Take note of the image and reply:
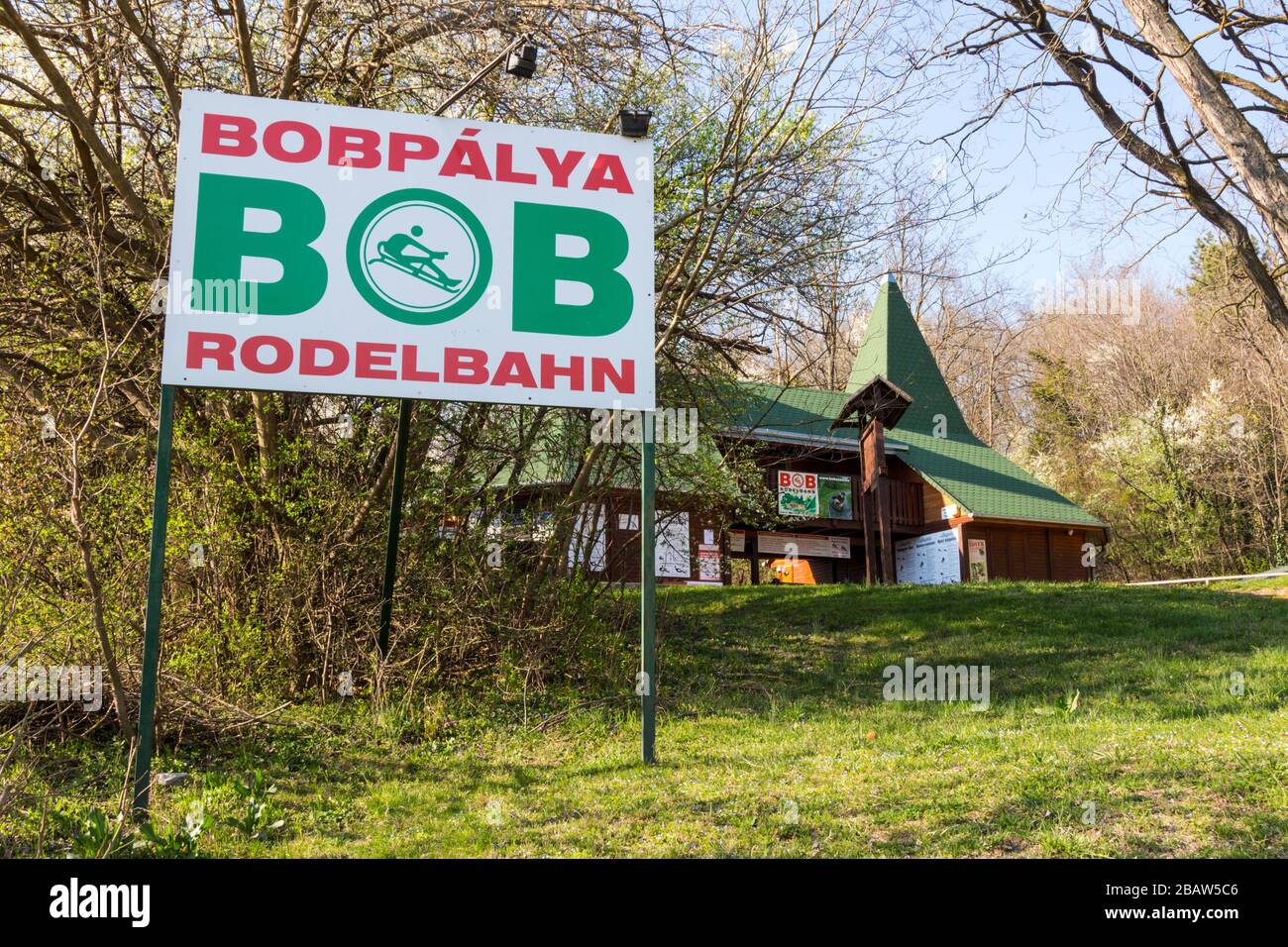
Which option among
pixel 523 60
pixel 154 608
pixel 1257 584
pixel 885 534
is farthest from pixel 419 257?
pixel 1257 584

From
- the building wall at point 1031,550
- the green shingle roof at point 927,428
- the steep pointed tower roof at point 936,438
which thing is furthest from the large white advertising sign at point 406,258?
the building wall at point 1031,550

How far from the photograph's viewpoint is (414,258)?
712 centimetres

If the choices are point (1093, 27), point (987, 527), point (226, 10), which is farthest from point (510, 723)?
point (987, 527)

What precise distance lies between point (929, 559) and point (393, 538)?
1972 centimetres

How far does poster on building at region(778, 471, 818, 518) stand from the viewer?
24141 millimetres

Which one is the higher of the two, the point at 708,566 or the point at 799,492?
the point at 799,492

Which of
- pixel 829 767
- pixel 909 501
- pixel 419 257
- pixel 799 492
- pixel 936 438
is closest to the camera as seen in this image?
pixel 829 767

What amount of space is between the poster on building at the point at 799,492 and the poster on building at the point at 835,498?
0.31 m

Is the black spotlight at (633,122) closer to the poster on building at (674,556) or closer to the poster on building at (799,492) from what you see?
the poster on building at (674,556)

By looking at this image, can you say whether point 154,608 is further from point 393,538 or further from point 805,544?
point 805,544

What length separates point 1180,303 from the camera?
3825 cm

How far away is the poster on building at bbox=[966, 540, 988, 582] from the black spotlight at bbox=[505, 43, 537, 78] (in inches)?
791
